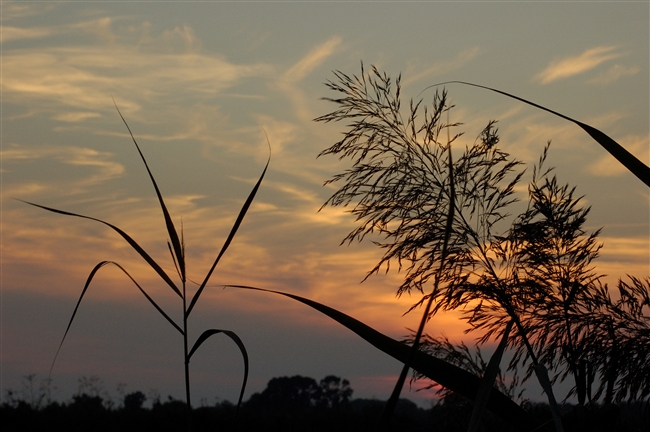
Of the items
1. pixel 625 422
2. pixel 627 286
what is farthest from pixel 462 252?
pixel 625 422

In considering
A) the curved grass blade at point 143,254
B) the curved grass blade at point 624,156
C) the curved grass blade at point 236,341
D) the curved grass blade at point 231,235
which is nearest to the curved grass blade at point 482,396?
the curved grass blade at point 624,156

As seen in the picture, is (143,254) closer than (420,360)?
No

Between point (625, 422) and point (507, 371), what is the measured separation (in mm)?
963

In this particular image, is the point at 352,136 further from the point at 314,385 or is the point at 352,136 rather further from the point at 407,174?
the point at 314,385

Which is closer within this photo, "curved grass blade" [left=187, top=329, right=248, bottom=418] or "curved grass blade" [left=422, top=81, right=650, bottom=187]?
"curved grass blade" [left=422, top=81, right=650, bottom=187]

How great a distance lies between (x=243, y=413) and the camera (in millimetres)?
9875

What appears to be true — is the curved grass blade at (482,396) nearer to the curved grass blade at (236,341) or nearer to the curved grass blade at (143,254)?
the curved grass blade at (236,341)

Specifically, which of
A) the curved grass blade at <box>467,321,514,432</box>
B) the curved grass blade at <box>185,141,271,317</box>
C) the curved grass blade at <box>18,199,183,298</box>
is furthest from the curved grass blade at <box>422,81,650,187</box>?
the curved grass blade at <box>18,199,183,298</box>

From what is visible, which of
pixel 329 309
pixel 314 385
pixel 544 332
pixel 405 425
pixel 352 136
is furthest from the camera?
pixel 314 385

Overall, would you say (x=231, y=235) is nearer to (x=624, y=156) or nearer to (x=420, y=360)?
(x=420, y=360)

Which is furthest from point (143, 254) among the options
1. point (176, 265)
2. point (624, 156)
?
point (624, 156)

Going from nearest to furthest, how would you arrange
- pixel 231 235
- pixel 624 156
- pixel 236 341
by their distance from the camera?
pixel 624 156
pixel 236 341
pixel 231 235

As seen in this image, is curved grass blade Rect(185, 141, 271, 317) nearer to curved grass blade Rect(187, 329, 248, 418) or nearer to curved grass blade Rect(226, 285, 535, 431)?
curved grass blade Rect(187, 329, 248, 418)

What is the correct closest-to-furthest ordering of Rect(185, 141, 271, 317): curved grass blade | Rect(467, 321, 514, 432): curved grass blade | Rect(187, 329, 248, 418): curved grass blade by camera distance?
Rect(467, 321, 514, 432): curved grass blade < Rect(187, 329, 248, 418): curved grass blade < Rect(185, 141, 271, 317): curved grass blade
